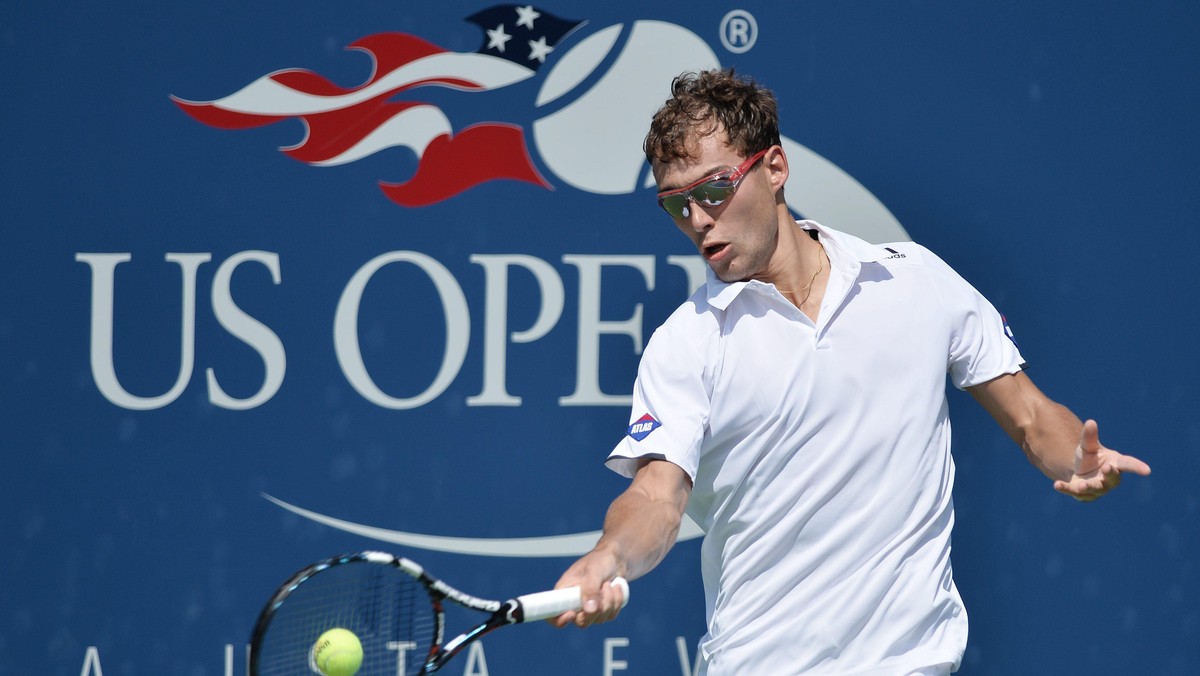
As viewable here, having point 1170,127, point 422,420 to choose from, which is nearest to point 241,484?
point 422,420

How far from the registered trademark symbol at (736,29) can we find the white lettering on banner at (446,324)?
558 millimetres

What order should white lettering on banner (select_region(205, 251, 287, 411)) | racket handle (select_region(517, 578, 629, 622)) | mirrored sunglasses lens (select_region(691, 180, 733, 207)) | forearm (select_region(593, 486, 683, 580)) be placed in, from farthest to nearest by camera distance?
white lettering on banner (select_region(205, 251, 287, 411)) < mirrored sunglasses lens (select_region(691, 180, 733, 207)) < forearm (select_region(593, 486, 683, 580)) < racket handle (select_region(517, 578, 629, 622))

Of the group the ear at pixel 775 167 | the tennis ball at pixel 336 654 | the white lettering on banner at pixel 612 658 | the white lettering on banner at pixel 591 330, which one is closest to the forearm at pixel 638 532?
the tennis ball at pixel 336 654

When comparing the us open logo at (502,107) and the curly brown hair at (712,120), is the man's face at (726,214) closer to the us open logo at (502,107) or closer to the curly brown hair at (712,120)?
the curly brown hair at (712,120)

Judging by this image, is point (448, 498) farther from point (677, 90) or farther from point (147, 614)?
point (677, 90)

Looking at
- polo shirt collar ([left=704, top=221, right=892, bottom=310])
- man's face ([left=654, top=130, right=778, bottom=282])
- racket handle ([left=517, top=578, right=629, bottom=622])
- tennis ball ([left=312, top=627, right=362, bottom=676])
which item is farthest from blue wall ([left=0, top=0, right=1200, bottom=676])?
racket handle ([left=517, top=578, right=629, bottom=622])

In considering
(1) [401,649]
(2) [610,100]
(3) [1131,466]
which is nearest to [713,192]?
(3) [1131,466]

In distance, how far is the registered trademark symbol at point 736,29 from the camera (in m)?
3.37

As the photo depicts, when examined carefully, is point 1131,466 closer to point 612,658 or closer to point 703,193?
point 703,193

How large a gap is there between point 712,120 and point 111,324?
5.81ft

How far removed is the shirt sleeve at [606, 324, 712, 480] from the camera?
7.54ft

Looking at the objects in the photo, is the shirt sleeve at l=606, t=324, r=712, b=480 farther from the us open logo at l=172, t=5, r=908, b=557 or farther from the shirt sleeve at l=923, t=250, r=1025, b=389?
the us open logo at l=172, t=5, r=908, b=557

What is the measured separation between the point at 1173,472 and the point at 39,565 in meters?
2.97

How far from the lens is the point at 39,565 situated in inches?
132
